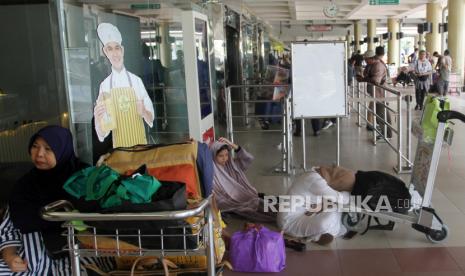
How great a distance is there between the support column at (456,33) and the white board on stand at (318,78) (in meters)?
11.0

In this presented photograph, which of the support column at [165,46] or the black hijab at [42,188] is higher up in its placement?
the support column at [165,46]

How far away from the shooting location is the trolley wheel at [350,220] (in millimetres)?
3565

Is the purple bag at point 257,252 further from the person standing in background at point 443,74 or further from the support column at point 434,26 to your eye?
the support column at point 434,26

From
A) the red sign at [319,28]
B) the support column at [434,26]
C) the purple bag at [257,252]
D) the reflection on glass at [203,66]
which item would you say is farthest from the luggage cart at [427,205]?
the red sign at [319,28]

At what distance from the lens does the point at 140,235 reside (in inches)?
66.9

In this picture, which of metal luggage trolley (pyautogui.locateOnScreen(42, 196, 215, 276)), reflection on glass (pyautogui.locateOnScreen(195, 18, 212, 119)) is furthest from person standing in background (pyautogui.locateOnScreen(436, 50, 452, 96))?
metal luggage trolley (pyautogui.locateOnScreen(42, 196, 215, 276))

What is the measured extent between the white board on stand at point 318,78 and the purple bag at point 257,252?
2342mm

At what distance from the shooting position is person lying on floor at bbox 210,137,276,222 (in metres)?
3.92

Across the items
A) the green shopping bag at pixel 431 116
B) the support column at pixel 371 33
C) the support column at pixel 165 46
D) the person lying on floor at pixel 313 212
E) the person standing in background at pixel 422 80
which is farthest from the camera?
the support column at pixel 371 33

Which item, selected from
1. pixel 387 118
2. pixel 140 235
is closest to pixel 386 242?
pixel 140 235

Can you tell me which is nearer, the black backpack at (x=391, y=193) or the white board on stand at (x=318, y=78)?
the black backpack at (x=391, y=193)

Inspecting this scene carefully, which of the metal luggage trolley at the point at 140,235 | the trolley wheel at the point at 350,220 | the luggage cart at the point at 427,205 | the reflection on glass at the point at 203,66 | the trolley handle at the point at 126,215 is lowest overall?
the trolley wheel at the point at 350,220

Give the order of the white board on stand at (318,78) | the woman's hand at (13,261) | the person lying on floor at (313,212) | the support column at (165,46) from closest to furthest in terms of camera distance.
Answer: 1. the woman's hand at (13,261)
2. the person lying on floor at (313,212)
3. the support column at (165,46)
4. the white board on stand at (318,78)

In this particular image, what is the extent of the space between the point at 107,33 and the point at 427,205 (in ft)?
8.13
